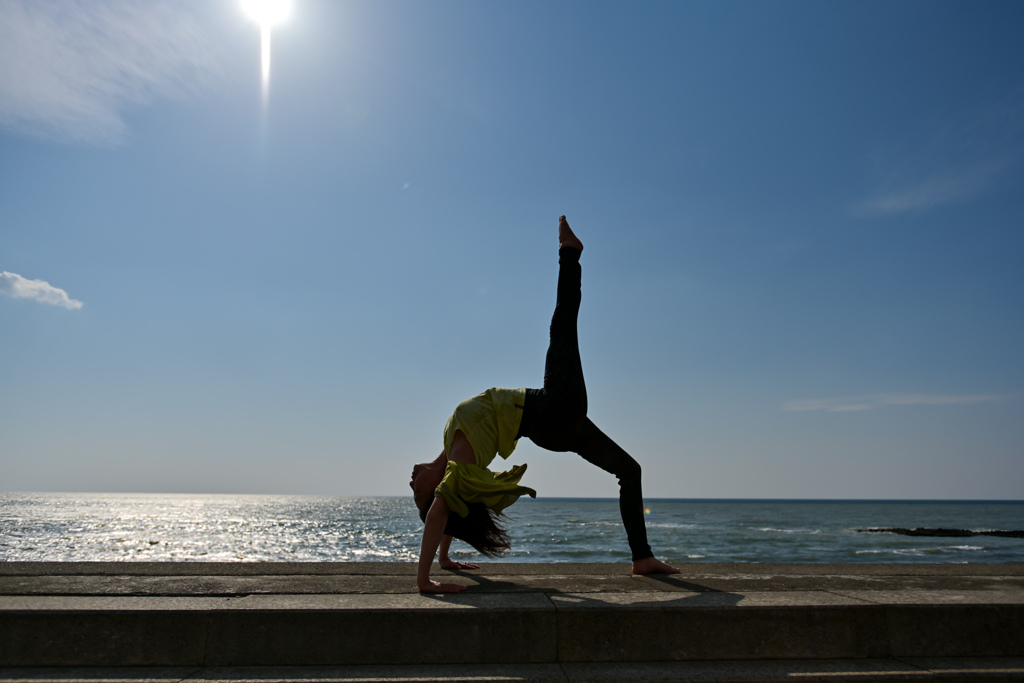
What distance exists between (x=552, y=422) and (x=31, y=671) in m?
3.08

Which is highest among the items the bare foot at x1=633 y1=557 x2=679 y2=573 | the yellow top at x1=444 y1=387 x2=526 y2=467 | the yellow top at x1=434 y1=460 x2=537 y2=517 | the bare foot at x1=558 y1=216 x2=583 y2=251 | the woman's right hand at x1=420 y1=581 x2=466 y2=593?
the bare foot at x1=558 y1=216 x2=583 y2=251

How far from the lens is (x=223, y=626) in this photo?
283cm

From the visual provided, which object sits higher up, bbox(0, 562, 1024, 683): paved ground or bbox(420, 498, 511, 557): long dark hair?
bbox(420, 498, 511, 557): long dark hair

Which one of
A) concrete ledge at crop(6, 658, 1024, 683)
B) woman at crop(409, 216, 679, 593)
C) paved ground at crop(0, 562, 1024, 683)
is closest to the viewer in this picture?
concrete ledge at crop(6, 658, 1024, 683)

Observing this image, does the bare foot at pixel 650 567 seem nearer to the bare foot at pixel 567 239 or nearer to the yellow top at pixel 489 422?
the yellow top at pixel 489 422

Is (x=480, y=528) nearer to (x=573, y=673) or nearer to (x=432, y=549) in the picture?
(x=432, y=549)

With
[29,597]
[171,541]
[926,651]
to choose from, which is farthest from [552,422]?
[171,541]

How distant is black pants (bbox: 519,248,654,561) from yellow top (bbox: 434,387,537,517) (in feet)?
0.44

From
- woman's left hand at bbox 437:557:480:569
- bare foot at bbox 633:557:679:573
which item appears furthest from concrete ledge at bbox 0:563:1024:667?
woman's left hand at bbox 437:557:480:569

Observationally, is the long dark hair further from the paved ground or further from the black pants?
the paved ground

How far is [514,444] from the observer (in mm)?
4402

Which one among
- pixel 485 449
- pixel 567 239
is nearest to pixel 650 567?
pixel 485 449

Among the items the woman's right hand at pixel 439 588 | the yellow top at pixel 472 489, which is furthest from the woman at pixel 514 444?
the woman's right hand at pixel 439 588

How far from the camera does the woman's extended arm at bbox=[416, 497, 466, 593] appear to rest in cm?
355
